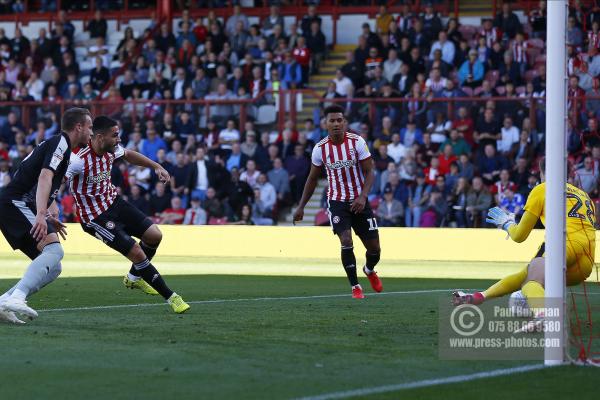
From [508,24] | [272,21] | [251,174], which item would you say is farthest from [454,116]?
[272,21]

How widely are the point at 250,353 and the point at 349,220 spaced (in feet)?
19.6

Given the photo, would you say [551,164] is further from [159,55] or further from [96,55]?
[96,55]

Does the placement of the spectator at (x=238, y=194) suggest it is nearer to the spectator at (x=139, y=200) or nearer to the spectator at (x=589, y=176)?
the spectator at (x=139, y=200)

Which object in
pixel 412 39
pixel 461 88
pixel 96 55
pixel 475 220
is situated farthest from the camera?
pixel 96 55

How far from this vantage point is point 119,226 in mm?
11961

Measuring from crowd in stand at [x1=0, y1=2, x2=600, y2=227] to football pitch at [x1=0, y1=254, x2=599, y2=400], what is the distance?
8049 mm

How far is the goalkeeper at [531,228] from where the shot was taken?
9.42 m

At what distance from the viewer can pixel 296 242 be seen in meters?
22.3

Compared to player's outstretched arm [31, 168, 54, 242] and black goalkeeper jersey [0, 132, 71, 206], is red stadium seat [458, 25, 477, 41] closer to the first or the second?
black goalkeeper jersey [0, 132, 71, 206]

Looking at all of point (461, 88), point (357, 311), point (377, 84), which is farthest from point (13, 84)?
point (357, 311)

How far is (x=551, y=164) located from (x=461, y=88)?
55.1 feet

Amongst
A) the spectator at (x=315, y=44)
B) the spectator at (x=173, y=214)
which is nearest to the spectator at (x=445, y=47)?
the spectator at (x=315, y=44)

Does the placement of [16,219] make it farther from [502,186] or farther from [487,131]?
[487,131]

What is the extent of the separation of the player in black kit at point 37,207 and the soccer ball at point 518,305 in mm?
3983
